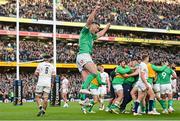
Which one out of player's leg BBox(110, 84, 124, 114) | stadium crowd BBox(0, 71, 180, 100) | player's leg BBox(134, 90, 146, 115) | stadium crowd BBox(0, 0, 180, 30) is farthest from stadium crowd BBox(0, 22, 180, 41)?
player's leg BBox(134, 90, 146, 115)

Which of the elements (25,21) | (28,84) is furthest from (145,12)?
(28,84)

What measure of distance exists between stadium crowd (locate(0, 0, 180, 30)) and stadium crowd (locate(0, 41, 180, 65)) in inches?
116

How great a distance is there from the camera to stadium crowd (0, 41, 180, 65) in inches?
1978

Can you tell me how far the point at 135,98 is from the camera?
18016 mm

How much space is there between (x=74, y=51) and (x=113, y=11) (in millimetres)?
8266

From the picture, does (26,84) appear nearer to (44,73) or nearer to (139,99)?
(44,73)

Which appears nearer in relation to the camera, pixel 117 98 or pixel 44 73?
pixel 44 73

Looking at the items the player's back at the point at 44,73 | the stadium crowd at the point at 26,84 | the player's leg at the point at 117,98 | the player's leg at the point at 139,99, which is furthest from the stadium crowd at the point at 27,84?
the player's leg at the point at 139,99

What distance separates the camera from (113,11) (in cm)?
6256

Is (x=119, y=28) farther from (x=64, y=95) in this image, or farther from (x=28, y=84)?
(x=64, y=95)

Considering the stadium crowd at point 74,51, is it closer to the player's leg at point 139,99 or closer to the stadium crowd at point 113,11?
the stadium crowd at point 113,11

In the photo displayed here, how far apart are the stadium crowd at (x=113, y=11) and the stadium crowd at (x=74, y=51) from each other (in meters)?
2.96

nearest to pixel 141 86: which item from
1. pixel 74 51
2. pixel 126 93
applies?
pixel 126 93

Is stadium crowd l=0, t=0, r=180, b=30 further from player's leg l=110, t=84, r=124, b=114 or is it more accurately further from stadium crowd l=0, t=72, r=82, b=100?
player's leg l=110, t=84, r=124, b=114
